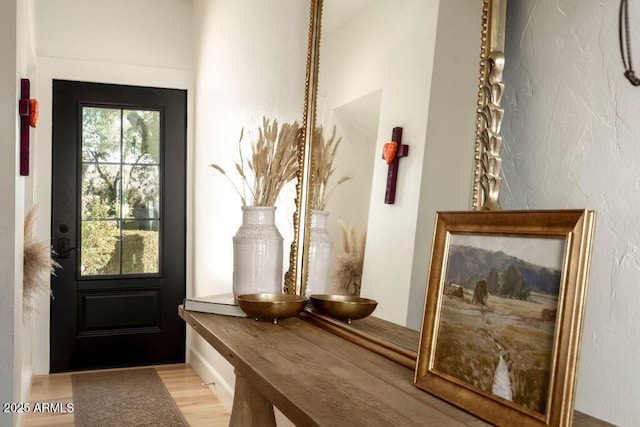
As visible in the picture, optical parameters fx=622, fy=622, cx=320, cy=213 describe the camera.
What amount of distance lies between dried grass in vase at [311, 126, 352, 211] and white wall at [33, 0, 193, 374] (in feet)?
7.87

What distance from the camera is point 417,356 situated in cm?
116

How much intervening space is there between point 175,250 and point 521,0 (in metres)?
3.44

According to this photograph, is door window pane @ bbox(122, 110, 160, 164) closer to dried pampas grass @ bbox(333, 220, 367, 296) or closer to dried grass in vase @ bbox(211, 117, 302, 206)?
dried grass in vase @ bbox(211, 117, 302, 206)

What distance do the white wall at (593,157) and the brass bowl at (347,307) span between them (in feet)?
1.73

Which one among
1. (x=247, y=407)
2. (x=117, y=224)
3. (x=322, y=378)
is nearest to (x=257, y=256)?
(x=247, y=407)

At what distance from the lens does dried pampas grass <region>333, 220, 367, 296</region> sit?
1.62 metres

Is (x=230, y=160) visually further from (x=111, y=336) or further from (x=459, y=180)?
(x=459, y=180)

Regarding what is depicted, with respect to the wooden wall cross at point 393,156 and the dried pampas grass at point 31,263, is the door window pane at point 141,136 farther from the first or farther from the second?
the wooden wall cross at point 393,156

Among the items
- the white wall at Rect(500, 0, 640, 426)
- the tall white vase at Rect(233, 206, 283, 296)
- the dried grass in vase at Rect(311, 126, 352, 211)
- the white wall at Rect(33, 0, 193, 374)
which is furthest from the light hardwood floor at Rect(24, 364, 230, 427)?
the white wall at Rect(500, 0, 640, 426)

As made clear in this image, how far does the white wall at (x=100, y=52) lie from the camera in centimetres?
389

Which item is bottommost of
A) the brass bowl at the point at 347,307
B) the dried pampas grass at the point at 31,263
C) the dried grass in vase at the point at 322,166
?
the dried pampas grass at the point at 31,263

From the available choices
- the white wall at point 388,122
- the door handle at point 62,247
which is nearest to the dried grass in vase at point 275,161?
the white wall at point 388,122

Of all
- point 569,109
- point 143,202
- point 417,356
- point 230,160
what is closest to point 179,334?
point 143,202

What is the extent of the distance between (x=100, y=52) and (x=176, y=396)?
2240 millimetres
